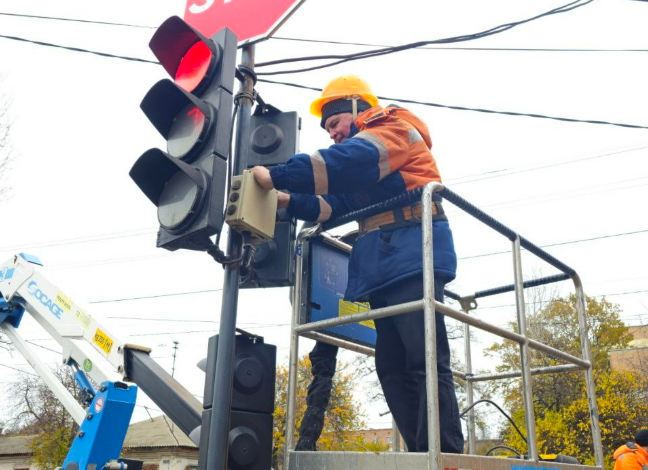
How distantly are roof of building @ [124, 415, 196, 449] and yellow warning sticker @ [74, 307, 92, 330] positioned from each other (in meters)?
27.2

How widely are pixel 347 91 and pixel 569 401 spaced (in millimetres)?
16209

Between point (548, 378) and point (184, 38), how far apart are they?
703 inches

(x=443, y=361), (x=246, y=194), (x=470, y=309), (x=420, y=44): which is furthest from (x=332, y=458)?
(x=420, y=44)

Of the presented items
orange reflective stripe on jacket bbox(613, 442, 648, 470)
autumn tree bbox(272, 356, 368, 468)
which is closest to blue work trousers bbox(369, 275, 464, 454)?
orange reflective stripe on jacket bbox(613, 442, 648, 470)

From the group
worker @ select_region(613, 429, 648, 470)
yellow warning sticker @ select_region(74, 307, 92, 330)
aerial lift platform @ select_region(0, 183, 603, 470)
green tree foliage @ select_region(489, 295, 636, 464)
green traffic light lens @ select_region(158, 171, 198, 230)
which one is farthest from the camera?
green tree foliage @ select_region(489, 295, 636, 464)

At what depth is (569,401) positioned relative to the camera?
17078mm

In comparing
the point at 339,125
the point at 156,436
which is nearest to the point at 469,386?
the point at 339,125

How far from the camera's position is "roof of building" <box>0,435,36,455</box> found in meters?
39.4

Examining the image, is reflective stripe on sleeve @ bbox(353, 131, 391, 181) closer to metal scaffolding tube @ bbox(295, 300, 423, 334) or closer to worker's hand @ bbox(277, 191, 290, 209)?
worker's hand @ bbox(277, 191, 290, 209)

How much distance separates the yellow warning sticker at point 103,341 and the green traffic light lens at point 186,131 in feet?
6.40

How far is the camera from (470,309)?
15.4 ft

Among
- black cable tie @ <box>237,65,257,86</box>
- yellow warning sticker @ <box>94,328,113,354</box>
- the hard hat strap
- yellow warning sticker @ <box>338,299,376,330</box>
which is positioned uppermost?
black cable tie @ <box>237,65,257,86</box>

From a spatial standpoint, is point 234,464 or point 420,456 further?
point 234,464

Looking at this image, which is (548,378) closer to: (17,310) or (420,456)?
(17,310)
